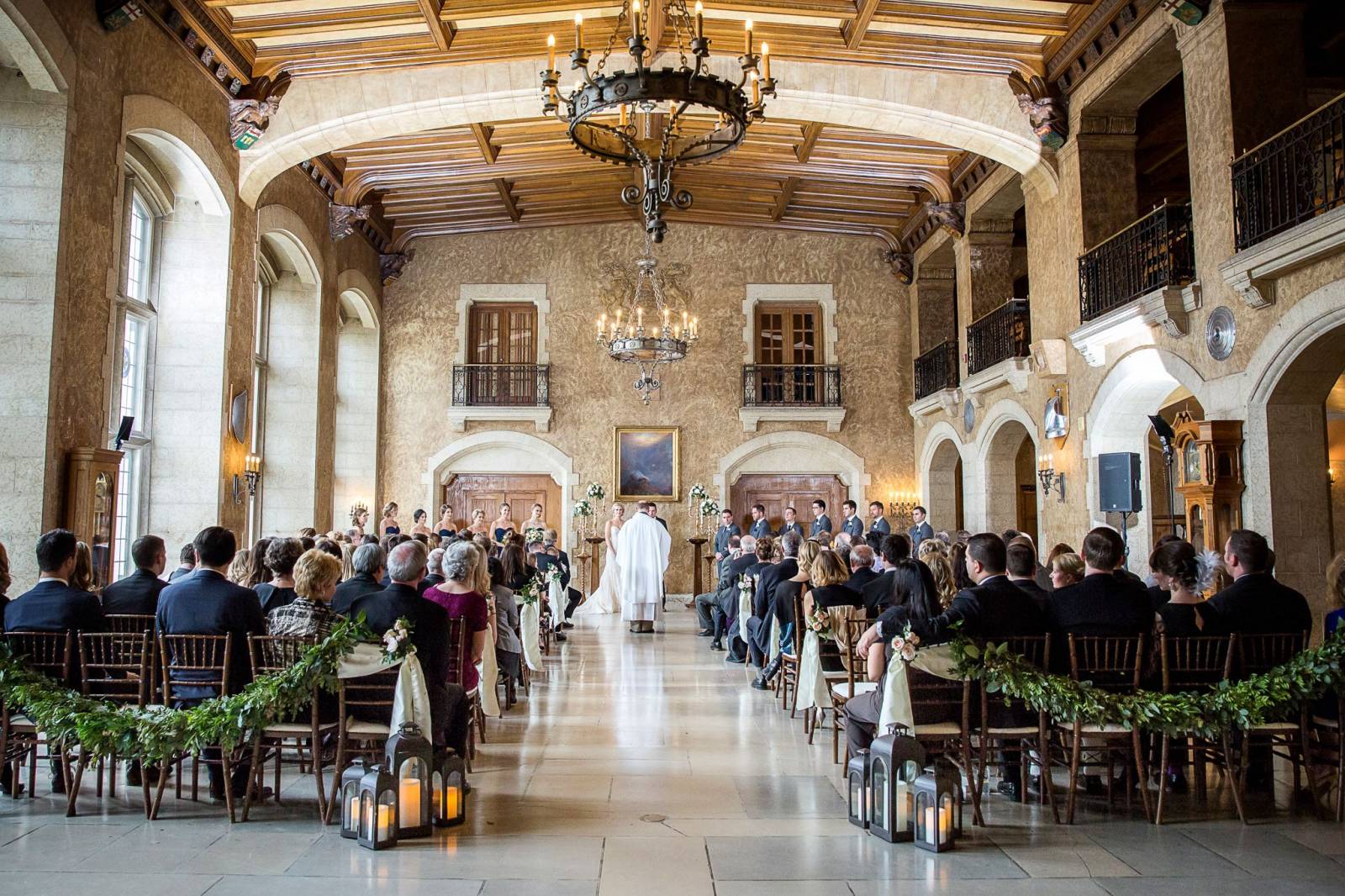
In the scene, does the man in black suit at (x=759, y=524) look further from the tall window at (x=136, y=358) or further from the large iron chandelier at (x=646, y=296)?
the tall window at (x=136, y=358)

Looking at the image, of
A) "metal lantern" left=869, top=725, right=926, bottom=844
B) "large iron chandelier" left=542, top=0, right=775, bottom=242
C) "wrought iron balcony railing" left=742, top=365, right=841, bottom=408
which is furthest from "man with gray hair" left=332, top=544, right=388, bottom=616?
"wrought iron balcony railing" left=742, top=365, right=841, bottom=408

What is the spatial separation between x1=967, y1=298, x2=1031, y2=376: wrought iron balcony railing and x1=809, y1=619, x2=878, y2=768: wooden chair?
7468 millimetres

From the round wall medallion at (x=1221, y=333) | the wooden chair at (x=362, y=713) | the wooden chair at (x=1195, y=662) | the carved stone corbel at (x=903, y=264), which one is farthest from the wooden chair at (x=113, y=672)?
the carved stone corbel at (x=903, y=264)

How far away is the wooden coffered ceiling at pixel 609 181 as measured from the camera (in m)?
13.0

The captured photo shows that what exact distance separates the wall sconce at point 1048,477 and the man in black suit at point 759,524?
3234 mm

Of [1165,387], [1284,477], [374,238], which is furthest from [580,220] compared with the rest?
[1284,477]

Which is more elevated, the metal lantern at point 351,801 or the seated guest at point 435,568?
the seated guest at point 435,568

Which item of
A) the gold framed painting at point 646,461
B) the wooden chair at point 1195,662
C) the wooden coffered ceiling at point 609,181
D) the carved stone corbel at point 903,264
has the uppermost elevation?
the wooden coffered ceiling at point 609,181

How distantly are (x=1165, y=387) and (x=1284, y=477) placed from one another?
2.33 metres

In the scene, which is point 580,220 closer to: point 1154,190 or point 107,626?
point 1154,190

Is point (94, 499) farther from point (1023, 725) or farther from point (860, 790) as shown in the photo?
point (1023, 725)

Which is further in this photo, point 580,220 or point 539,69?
point 580,220

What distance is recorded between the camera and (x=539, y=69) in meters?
10.1

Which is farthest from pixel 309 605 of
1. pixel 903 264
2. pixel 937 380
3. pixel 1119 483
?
pixel 903 264
